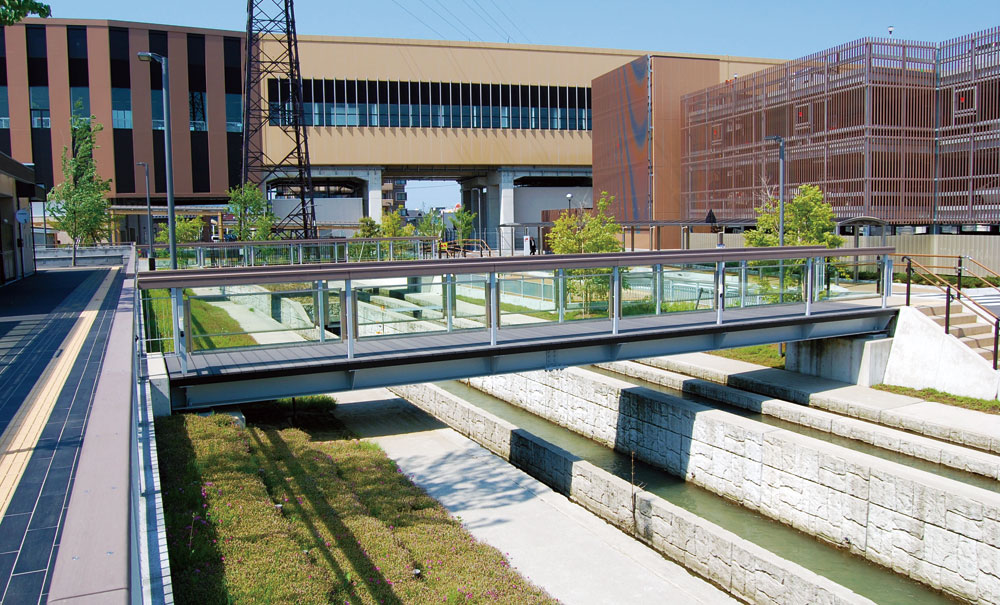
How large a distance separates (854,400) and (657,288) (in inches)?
216

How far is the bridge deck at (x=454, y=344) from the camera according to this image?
33.6ft

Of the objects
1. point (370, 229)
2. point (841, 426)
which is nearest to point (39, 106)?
point (370, 229)

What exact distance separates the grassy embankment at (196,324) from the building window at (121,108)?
5664cm

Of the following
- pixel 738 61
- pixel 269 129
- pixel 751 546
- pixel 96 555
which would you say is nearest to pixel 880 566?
pixel 751 546

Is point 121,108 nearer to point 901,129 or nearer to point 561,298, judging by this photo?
point 901,129

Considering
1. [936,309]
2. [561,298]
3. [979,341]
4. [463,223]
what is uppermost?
[463,223]

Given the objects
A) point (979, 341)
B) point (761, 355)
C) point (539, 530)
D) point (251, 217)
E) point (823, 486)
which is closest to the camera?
point (539, 530)

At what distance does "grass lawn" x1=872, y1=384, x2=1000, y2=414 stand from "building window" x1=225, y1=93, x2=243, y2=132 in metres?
56.6

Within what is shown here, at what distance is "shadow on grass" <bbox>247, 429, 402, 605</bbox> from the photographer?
7062 millimetres

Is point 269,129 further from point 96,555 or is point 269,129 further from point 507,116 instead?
point 96,555

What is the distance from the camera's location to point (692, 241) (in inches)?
1841

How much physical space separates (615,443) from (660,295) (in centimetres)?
385

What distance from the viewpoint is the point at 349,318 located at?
35.9ft

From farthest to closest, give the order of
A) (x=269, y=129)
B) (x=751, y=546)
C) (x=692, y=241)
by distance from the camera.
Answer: (x=269, y=129)
(x=692, y=241)
(x=751, y=546)
